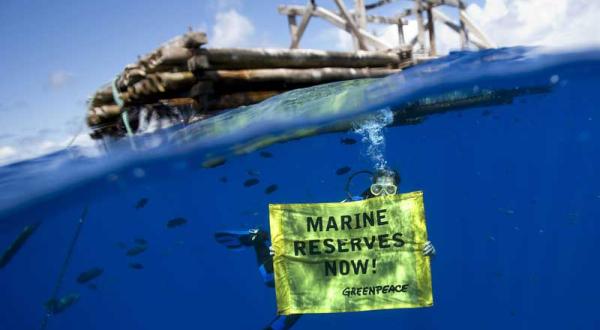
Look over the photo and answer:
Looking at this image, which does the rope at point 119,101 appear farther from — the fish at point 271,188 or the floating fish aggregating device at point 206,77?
the fish at point 271,188

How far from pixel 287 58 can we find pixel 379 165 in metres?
11.1

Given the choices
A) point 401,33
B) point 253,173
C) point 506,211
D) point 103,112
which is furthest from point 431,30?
point 506,211

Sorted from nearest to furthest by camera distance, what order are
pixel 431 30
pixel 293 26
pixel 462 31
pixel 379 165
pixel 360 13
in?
pixel 360 13 → pixel 431 30 → pixel 462 31 → pixel 293 26 → pixel 379 165

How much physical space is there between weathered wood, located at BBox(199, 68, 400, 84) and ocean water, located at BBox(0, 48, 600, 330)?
12.4 inches

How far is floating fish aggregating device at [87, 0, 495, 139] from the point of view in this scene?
627cm

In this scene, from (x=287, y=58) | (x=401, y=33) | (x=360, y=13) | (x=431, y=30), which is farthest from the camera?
(x=401, y=33)

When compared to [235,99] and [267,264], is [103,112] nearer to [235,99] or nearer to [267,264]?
[235,99]

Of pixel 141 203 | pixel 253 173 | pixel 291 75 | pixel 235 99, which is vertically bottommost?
pixel 141 203

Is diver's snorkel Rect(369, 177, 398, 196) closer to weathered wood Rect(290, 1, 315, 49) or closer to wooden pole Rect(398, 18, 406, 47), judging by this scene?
weathered wood Rect(290, 1, 315, 49)

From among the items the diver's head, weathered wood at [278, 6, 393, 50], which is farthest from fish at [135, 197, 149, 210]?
the diver's head

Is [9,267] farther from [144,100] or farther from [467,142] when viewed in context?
[467,142]

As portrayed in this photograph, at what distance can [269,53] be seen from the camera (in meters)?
7.15

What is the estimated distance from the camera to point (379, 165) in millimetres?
17625

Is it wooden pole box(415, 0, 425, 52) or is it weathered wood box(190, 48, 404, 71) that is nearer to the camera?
weathered wood box(190, 48, 404, 71)
